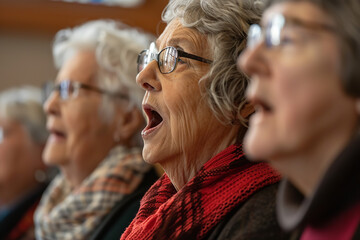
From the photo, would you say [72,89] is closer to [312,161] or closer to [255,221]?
[255,221]

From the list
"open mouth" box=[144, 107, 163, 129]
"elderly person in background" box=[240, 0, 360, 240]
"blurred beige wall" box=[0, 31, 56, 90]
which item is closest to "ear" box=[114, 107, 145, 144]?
"open mouth" box=[144, 107, 163, 129]

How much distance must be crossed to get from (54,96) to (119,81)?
300mm

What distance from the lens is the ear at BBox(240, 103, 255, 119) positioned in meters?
1.53

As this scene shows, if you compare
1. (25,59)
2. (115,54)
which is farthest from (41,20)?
(115,54)

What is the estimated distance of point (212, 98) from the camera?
152 centimetres

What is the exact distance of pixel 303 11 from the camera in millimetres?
943

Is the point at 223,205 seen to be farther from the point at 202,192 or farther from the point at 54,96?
the point at 54,96

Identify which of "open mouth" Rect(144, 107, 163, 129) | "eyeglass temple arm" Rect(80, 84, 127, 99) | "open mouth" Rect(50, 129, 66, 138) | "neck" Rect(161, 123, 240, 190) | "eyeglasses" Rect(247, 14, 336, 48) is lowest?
"open mouth" Rect(50, 129, 66, 138)

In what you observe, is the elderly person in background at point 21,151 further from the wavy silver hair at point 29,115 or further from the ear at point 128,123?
the ear at point 128,123

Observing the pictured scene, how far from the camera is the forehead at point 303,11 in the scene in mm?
925

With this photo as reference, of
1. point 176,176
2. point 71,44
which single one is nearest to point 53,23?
point 71,44

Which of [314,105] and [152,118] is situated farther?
[152,118]

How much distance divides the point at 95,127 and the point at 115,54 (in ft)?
1.02

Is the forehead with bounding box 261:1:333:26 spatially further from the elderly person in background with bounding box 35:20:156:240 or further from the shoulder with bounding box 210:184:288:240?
the elderly person in background with bounding box 35:20:156:240
